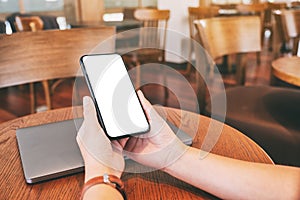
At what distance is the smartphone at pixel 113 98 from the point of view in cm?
56

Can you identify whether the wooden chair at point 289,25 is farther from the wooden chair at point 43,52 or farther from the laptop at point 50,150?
the laptop at point 50,150

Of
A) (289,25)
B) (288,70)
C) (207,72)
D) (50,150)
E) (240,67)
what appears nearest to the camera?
(50,150)

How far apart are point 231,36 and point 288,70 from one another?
517 millimetres

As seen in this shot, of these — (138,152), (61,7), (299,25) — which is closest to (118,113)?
(138,152)

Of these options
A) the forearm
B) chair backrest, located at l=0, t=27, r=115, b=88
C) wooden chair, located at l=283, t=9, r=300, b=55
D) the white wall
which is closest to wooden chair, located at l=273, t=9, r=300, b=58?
wooden chair, located at l=283, t=9, r=300, b=55

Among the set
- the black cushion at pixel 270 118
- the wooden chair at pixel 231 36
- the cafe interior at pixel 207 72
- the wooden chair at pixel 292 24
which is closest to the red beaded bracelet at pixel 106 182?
the cafe interior at pixel 207 72

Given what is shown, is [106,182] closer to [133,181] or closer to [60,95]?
[133,181]

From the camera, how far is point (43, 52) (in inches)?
48.8

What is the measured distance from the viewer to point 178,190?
544mm

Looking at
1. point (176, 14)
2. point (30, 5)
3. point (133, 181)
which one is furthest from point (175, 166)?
point (30, 5)

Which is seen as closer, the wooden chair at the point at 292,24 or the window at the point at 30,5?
the wooden chair at the point at 292,24

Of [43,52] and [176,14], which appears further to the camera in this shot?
[176,14]

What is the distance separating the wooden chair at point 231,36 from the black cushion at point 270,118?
0.24m

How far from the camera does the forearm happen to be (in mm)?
529
